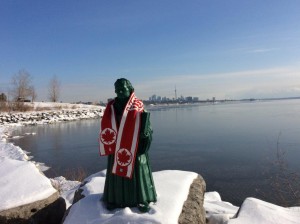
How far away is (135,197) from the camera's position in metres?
4.45

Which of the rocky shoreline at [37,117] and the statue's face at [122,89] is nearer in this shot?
the statue's face at [122,89]

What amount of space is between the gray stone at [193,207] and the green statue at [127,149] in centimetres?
49

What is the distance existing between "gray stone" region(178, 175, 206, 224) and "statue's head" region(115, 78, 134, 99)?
1.89 meters

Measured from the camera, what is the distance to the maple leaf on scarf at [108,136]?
14.8 ft

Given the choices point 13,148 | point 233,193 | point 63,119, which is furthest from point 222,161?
point 63,119

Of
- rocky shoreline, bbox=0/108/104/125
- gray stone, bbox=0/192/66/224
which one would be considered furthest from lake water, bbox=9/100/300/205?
rocky shoreline, bbox=0/108/104/125

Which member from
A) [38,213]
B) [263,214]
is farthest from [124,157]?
[263,214]

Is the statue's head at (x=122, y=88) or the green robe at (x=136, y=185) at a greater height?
the statue's head at (x=122, y=88)

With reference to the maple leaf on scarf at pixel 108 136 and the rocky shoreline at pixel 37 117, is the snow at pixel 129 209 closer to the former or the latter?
the maple leaf on scarf at pixel 108 136

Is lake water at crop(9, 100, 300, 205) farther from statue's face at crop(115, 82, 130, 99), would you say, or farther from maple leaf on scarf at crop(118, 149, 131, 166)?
statue's face at crop(115, 82, 130, 99)

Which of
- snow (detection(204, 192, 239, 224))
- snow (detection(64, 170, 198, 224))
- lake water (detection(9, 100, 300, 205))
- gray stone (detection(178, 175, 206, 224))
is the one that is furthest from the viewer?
lake water (detection(9, 100, 300, 205))

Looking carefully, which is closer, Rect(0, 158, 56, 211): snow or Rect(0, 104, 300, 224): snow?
Rect(0, 104, 300, 224): snow

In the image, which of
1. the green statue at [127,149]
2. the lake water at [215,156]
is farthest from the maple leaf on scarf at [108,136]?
the lake water at [215,156]

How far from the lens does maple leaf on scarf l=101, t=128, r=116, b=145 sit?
451 centimetres
